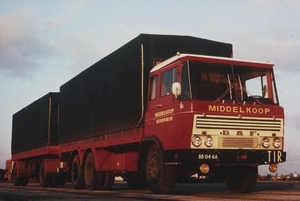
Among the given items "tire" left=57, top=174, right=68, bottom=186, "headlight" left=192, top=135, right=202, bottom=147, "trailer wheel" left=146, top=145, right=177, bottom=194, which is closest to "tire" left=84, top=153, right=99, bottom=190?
"trailer wheel" left=146, top=145, right=177, bottom=194

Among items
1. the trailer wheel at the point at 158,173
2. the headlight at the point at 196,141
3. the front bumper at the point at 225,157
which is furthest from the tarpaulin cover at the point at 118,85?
the headlight at the point at 196,141

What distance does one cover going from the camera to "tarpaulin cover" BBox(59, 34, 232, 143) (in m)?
13.8

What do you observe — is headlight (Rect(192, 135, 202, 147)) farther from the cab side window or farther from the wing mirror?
the cab side window

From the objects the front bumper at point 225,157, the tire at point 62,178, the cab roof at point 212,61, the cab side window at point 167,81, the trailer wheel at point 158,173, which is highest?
the cab roof at point 212,61

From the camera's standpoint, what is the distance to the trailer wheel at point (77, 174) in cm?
1817

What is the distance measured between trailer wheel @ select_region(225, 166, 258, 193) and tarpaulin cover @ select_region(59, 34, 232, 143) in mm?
2846

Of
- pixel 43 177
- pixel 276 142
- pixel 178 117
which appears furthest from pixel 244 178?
pixel 43 177

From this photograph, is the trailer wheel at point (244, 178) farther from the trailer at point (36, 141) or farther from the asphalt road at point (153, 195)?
the trailer at point (36, 141)

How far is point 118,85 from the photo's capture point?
15.5m

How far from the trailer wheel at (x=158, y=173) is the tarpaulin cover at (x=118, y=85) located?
114cm

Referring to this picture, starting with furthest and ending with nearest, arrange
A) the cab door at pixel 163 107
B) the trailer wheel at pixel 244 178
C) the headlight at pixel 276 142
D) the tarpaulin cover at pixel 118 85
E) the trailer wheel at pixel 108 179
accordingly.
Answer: the trailer wheel at pixel 108 179
the tarpaulin cover at pixel 118 85
the trailer wheel at pixel 244 178
the headlight at pixel 276 142
the cab door at pixel 163 107

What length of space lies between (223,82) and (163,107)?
1543 mm

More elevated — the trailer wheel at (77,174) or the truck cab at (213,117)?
the truck cab at (213,117)

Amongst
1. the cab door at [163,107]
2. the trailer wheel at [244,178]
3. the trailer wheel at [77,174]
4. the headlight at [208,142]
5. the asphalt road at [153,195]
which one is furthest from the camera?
the trailer wheel at [77,174]
